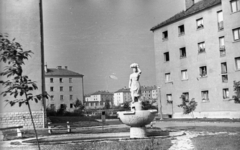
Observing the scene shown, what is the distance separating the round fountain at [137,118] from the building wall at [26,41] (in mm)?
7199

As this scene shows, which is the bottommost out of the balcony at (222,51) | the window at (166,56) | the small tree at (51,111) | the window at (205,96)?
the small tree at (51,111)

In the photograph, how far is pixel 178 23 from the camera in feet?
96.8

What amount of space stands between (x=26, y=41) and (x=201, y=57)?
16.8 metres

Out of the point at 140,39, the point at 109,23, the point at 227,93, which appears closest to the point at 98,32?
the point at 109,23

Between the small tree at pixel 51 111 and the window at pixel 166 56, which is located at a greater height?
the window at pixel 166 56

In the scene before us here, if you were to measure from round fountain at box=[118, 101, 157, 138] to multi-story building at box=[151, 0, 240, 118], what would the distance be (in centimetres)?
1504

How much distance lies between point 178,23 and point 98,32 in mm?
17673

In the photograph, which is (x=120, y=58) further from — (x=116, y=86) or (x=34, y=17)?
(x=34, y=17)

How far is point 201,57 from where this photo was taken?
2702 cm

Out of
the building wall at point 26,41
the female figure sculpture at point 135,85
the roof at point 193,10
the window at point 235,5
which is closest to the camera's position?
the female figure sculpture at point 135,85

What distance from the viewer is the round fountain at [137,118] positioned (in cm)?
980

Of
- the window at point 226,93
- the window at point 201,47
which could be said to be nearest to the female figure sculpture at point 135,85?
the window at point 226,93

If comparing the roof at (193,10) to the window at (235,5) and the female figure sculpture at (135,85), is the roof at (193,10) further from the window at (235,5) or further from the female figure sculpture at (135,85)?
the female figure sculpture at (135,85)

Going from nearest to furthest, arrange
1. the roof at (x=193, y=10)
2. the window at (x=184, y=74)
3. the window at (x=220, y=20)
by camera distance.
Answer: the window at (x=220, y=20) → the roof at (x=193, y=10) → the window at (x=184, y=74)
